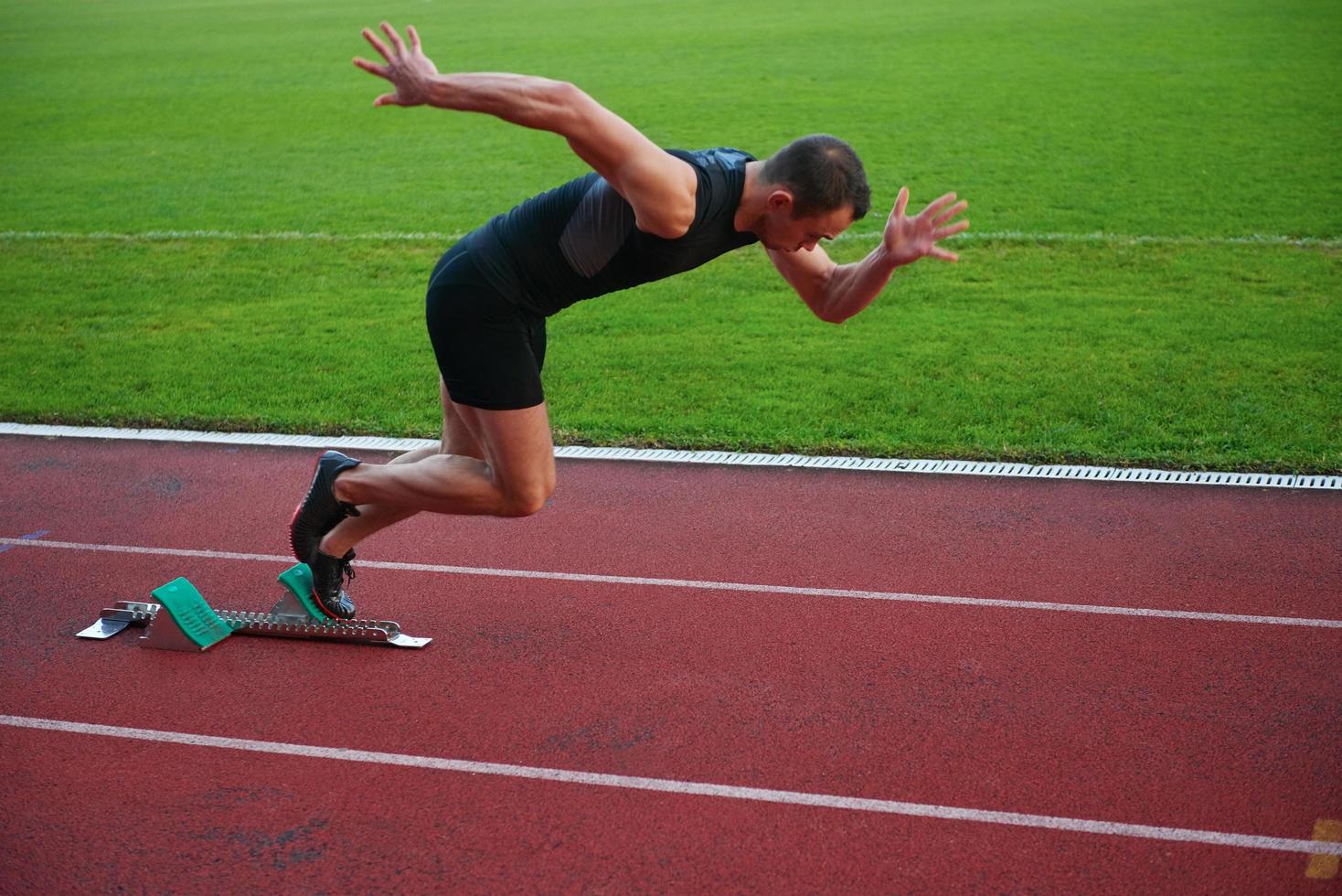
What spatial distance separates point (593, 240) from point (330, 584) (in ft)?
5.67

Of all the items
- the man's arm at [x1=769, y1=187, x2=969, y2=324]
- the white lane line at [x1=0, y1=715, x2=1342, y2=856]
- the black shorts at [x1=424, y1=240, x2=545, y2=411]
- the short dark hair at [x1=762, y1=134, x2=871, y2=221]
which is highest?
the short dark hair at [x1=762, y1=134, x2=871, y2=221]

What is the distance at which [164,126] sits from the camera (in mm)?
18844

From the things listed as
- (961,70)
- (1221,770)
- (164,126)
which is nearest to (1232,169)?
(961,70)

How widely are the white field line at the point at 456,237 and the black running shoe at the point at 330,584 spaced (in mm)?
7789

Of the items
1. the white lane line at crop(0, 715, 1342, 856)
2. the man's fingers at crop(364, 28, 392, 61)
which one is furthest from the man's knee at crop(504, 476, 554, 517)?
the man's fingers at crop(364, 28, 392, 61)

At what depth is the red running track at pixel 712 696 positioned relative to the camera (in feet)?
12.0

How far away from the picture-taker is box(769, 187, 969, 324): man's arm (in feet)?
14.0

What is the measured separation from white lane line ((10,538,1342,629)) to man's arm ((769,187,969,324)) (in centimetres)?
113

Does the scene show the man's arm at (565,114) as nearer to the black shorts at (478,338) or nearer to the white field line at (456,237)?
the black shorts at (478,338)

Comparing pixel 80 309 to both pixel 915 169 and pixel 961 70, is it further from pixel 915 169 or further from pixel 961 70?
pixel 961 70

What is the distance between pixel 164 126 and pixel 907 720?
1740 cm

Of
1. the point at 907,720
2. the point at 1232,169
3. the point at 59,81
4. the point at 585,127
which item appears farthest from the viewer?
the point at 59,81

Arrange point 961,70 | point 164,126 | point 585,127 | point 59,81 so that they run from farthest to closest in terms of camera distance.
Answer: point 59,81 → point 961,70 → point 164,126 → point 585,127

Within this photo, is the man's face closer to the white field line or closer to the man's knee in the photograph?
the man's knee
